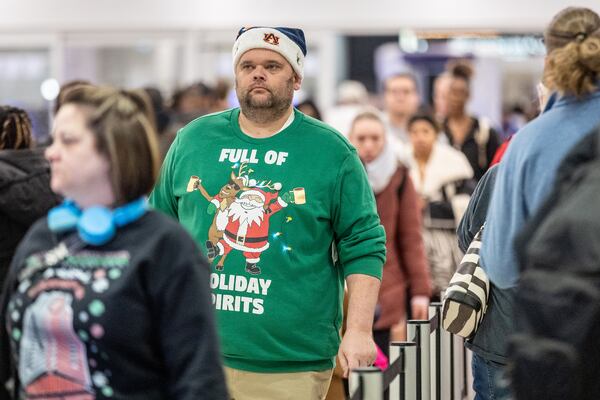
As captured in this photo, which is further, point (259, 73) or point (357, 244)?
point (259, 73)

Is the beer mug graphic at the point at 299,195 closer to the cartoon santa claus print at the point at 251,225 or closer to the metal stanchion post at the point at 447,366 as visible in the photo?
the cartoon santa claus print at the point at 251,225

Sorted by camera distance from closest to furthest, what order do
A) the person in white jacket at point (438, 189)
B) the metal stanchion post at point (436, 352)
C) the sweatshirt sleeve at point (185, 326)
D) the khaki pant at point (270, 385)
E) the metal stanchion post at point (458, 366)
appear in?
the sweatshirt sleeve at point (185, 326)
the khaki pant at point (270, 385)
the metal stanchion post at point (436, 352)
the metal stanchion post at point (458, 366)
the person in white jacket at point (438, 189)

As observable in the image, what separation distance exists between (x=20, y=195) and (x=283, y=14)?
9.67 m

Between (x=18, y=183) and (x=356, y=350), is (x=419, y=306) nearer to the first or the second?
(x=18, y=183)

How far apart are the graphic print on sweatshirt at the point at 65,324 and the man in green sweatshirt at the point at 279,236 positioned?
141 centimetres

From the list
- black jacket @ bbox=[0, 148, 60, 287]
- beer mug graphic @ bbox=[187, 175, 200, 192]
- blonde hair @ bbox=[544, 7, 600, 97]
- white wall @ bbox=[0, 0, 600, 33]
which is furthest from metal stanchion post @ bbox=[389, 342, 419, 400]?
white wall @ bbox=[0, 0, 600, 33]

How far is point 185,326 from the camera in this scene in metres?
2.93

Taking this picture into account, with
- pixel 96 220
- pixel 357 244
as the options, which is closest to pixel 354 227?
pixel 357 244

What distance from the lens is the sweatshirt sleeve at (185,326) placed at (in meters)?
2.91

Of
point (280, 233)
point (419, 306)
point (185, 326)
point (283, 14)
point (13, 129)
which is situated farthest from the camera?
point (283, 14)

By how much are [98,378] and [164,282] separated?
0.28 meters

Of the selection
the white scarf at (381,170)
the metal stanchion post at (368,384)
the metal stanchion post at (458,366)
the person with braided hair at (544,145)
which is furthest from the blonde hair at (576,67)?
the white scarf at (381,170)

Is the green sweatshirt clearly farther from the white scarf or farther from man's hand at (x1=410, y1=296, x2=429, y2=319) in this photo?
man's hand at (x1=410, y1=296, x2=429, y2=319)

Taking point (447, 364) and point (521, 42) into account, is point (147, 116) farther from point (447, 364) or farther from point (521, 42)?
point (521, 42)
